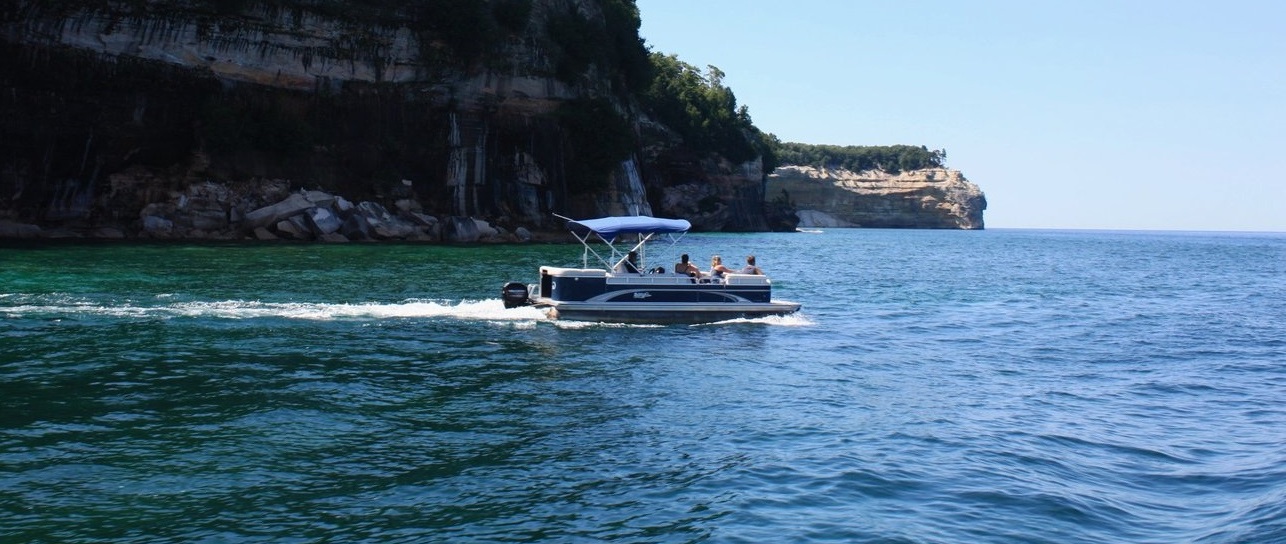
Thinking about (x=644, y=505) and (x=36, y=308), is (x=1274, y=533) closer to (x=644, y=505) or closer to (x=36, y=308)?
(x=644, y=505)

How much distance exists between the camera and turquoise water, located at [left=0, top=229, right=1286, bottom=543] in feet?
34.1

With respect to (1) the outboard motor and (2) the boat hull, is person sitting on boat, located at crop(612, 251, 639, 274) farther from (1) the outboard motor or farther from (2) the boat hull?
(1) the outboard motor

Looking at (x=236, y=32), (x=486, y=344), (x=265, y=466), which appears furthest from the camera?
(x=236, y=32)

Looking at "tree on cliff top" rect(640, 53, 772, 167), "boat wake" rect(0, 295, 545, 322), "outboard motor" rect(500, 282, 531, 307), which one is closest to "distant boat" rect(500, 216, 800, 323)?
"outboard motor" rect(500, 282, 531, 307)

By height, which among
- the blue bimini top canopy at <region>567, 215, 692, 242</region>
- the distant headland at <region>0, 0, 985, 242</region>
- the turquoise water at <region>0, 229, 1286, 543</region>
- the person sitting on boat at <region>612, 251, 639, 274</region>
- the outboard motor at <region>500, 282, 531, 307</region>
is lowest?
the turquoise water at <region>0, 229, 1286, 543</region>

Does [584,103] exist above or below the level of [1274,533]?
above

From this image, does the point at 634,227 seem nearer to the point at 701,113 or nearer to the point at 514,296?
the point at 514,296

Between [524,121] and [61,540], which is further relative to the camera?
[524,121]

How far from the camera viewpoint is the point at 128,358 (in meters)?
18.1

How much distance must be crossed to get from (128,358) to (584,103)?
198 ft

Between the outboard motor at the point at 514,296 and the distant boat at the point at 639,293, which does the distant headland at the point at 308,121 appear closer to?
the outboard motor at the point at 514,296

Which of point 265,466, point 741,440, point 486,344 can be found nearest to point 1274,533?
point 741,440

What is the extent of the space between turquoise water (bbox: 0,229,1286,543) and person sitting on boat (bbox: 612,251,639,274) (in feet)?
6.74

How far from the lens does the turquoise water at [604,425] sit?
10398 mm
